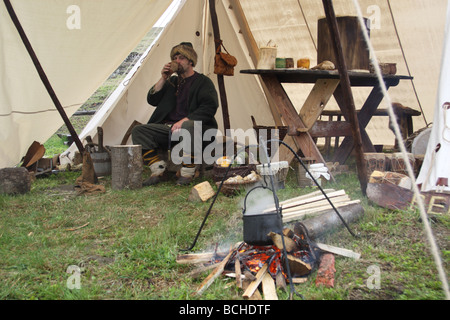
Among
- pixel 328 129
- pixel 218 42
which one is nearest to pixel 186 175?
pixel 328 129

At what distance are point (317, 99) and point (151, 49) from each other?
2.68 metres

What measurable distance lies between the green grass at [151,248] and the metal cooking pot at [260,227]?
263mm

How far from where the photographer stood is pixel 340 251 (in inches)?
87.0

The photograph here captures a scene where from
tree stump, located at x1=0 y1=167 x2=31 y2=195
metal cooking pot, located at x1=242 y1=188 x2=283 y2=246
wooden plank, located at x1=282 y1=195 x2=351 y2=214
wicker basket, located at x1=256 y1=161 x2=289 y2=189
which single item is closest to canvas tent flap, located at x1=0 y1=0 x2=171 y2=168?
tree stump, located at x1=0 y1=167 x2=31 y2=195

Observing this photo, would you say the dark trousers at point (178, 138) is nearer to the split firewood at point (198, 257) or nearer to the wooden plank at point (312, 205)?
the wooden plank at point (312, 205)

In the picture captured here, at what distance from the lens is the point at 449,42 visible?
2922 millimetres

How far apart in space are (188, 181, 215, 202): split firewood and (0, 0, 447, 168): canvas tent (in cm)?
216

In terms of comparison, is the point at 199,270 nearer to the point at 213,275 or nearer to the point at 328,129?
the point at 213,275

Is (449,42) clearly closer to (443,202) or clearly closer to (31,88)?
(443,202)

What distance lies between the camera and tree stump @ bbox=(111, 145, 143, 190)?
400 centimetres

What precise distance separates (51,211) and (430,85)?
14.8 ft
